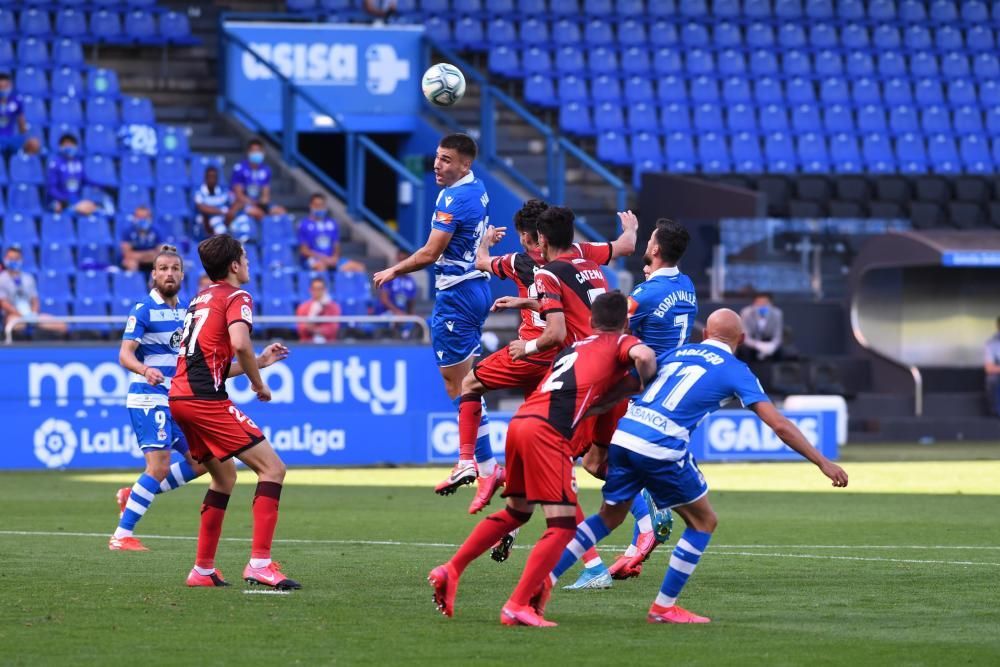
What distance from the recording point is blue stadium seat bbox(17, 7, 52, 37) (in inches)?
1094

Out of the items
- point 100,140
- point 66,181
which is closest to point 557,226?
point 66,181

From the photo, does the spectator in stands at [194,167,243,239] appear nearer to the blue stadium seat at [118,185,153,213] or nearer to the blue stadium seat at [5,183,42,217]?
the blue stadium seat at [118,185,153,213]

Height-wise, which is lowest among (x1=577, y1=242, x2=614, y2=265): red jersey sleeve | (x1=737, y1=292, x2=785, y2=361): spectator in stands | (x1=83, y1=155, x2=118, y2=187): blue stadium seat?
(x1=737, y1=292, x2=785, y2=361): spectator in stands

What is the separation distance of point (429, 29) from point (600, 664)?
80.6 ft

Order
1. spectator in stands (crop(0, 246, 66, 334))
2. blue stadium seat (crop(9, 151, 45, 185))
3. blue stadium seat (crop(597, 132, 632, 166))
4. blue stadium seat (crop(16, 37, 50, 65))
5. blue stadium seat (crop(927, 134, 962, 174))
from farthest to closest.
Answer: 1. blue stadium seat (crop(927, 134, 962, 174))
2. blue stadium seat (crop(597, 132, 632, 166))
3. blue stadium seat (crop(16, 37, 50, 65))
4. blue stadium seat (crop(9, 151, 45, 185))
5. spectator in stands (crop(0, 246, 66, 334))

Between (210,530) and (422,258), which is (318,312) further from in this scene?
(210,530)

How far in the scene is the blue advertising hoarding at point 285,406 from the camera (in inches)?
830

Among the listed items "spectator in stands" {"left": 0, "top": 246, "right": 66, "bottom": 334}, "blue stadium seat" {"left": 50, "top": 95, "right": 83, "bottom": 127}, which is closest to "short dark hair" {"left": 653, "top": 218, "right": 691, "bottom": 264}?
"spectator in stands" {"left": 0, "top": 246, "right": 66, "bottom": 334}

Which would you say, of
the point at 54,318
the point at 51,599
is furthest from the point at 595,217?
the point at 51,599

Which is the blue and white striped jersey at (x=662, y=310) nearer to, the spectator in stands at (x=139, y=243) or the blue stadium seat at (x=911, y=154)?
the spectator in stands at (x=139, y=243)

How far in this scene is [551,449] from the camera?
28.5ft

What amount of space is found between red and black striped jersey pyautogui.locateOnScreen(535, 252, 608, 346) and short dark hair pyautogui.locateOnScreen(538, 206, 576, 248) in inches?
5.6

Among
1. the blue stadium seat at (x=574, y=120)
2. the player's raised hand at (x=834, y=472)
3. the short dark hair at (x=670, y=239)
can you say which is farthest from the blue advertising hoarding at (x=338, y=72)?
the player's raised hand at (x=834, y=472)

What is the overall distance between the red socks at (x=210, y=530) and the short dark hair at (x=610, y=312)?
261 centimetres
